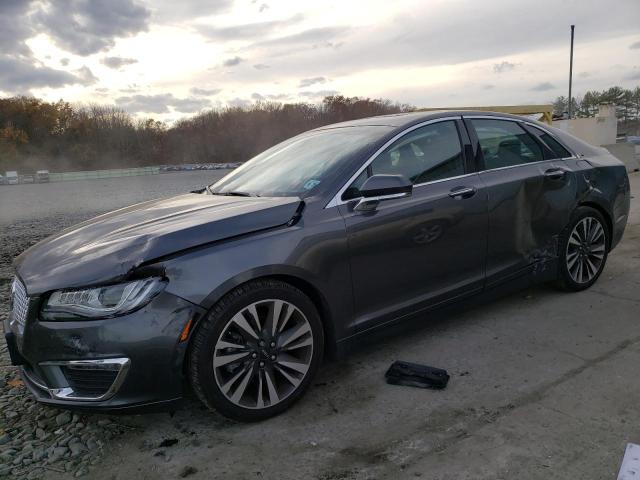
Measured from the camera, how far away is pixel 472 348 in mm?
3605

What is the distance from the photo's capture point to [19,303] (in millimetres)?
2779

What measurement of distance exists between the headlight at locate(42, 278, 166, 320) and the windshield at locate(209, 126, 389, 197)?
1101 millimetres

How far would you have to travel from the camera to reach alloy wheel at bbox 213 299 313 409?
2.67 meters

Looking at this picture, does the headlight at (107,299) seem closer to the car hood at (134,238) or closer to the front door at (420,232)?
the car hood at (134,238)

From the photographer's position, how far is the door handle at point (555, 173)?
412 centimetres

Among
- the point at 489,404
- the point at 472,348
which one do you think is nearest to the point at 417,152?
the point at 472,348

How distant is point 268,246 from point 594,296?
3.21 meters

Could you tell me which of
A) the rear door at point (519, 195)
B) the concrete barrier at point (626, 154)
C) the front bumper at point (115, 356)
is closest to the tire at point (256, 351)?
the front bumper at point (115, 356)

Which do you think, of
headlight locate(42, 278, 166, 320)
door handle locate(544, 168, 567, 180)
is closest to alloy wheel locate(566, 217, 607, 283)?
door handle locate(544, 168, 567, 180)

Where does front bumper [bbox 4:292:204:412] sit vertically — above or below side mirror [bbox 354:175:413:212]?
below

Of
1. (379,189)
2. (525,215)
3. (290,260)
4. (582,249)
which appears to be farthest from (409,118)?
(582,249)

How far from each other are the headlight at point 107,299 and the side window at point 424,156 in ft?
4.53

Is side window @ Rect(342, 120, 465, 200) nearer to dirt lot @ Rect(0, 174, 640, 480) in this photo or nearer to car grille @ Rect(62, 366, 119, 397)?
dirt lot @ Rect(0, 174, 640, 480)

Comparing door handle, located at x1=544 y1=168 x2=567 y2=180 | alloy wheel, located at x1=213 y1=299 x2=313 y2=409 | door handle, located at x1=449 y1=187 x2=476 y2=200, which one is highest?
door handle, located at x1=544 y1=168 x2=567 y2=180
